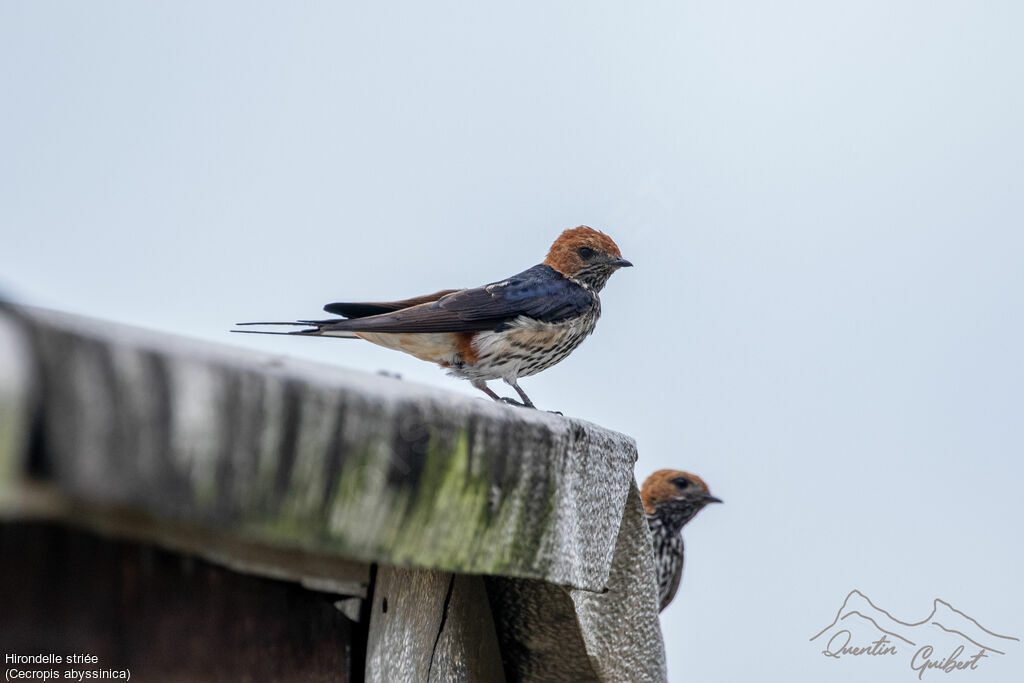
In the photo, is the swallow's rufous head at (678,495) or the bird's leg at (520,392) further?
the swallow's rufous head at (678,495)

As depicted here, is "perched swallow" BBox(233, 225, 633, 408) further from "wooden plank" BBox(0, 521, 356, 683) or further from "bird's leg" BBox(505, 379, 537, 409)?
"wooden plank" BBox(0, 521, 356, 683)

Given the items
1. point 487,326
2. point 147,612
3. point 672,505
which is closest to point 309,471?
point 147,612

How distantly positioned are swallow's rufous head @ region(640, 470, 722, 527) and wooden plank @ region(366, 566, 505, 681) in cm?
478

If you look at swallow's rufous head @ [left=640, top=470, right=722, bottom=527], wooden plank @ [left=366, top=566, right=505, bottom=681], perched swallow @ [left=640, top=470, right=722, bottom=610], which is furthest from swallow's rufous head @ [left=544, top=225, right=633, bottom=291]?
wooden plank @ [left=366, top=566, right=505, bottom=681]

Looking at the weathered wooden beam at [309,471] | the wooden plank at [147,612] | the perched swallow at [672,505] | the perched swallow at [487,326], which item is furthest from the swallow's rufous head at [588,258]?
the wooden plank at [147,612]

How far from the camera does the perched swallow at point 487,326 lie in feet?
15.3

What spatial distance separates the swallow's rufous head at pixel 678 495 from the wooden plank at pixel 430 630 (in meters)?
4.78

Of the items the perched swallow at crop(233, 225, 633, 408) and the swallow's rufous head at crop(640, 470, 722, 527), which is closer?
the perched swallow at crop(233, 225, 633, 408)

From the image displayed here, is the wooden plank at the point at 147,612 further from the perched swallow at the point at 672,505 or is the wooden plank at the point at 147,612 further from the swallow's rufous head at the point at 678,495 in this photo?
the swallow's rufous head at the point at 678,495

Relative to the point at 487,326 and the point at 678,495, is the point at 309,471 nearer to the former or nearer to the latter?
the point at 487,326

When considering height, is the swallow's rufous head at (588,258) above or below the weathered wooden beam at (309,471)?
above

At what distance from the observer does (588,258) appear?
5.59 m

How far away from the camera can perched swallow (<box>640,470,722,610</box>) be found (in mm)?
6461

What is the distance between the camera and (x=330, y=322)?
4488 millimetres
